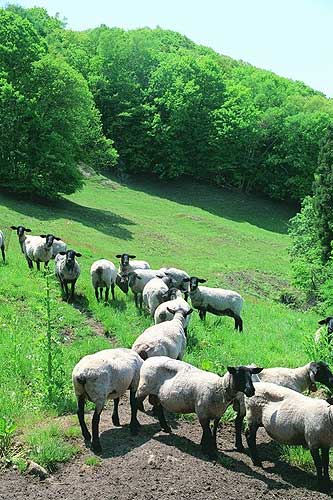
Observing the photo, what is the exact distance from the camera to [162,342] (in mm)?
13328

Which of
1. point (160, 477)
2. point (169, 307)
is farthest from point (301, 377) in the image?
point (169, 307)

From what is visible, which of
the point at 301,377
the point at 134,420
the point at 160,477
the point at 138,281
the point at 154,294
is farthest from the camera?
the point at 138,281

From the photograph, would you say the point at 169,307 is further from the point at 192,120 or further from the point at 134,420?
the point at 192,120

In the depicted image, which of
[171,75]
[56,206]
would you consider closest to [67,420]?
[56,206]

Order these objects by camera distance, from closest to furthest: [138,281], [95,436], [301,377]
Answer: [95,436]
[301,377]
[138,281]

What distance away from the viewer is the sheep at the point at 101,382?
34.1ft

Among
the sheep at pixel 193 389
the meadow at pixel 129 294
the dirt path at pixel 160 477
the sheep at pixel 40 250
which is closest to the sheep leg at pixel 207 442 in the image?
the sheep at pixel 193 389

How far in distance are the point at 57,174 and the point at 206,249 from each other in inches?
577

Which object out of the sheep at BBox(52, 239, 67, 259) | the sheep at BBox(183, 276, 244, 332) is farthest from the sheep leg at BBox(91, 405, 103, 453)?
the sheep at BBox(52, 239, 67, 259)

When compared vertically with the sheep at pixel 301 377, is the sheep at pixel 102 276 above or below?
below

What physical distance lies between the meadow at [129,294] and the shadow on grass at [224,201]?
24cm

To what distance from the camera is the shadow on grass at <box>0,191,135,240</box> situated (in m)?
45.4

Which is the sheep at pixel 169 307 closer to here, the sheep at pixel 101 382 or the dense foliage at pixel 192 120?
the sheep at pixel 101 382

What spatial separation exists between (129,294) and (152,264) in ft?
47.3
